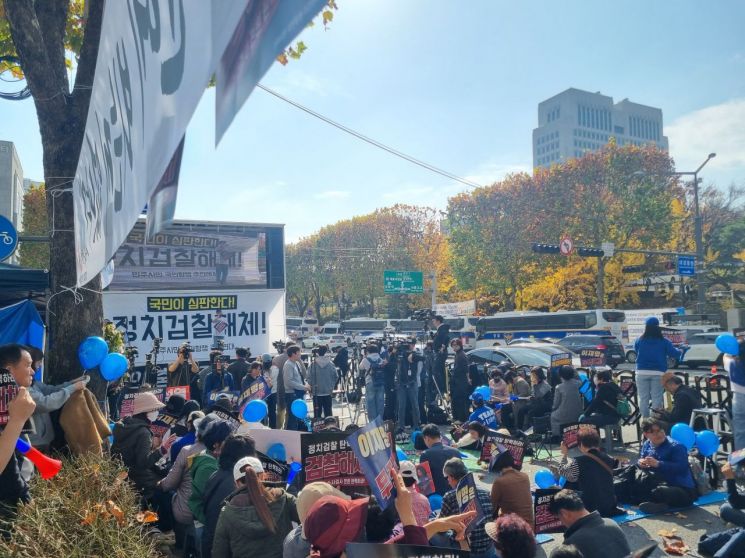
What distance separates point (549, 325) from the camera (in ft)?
117

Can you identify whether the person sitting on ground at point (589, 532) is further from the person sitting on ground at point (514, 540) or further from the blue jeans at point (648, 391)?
the blue jeans at point (648, 391)

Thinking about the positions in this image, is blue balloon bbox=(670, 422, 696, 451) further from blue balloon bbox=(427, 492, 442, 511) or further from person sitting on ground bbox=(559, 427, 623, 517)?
blue balloon bbox=(427, 492, 442, 511)

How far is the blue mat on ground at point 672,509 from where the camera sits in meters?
6.80

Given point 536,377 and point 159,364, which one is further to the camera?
point 159,364

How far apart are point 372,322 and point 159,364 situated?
110ft

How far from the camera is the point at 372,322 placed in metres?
51.6

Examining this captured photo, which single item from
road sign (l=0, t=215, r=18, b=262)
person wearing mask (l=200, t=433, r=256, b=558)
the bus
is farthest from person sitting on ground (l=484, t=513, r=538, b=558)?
the bus

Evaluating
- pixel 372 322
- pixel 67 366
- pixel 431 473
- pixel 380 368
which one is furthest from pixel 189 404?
pixel 372 322

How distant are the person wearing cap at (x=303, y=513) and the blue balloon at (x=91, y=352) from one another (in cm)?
312

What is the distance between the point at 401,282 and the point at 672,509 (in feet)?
113

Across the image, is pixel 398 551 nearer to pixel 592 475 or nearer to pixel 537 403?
pixel 592 475

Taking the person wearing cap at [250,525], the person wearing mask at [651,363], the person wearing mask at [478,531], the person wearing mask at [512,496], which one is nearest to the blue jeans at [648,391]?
the person wearing mask at [651,363]

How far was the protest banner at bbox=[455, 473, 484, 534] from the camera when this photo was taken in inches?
171

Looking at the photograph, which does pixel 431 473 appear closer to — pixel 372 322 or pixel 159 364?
pixel 159 364
